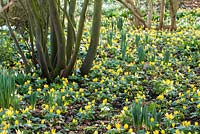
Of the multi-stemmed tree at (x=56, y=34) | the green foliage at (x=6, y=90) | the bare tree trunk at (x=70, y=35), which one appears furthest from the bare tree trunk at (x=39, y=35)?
the green foliage at (x=6, y=90)

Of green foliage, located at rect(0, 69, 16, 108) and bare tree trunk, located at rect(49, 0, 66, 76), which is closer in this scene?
green foliage, located at rect(0, 69, 16, 108)

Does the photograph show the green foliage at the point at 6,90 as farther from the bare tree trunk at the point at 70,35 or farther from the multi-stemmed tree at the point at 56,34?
the bare tree trunk at the point at 70,35

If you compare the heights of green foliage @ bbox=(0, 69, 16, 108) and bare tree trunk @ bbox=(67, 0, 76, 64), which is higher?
bare tree trunk @ bbox=(67, 0, 76, 64)

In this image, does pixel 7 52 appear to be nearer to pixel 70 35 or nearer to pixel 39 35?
pixel 70 35

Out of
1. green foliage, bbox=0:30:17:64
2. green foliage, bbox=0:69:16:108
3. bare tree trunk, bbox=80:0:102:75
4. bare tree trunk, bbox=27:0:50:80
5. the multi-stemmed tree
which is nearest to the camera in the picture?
green foliage, bbox=0:69:16:108

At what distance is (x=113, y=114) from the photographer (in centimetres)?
362

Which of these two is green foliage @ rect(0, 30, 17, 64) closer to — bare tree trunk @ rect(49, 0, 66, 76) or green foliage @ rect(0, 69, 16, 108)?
bare tree trunk @ rect(49, 0, 66, 76)

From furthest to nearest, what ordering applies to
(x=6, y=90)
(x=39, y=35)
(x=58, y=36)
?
(x=58, y=36)
(x=39, y=35)
(x=6, y=90)

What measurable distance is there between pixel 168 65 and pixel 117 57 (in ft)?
2.79

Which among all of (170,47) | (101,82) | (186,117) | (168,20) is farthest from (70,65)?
(168,20)

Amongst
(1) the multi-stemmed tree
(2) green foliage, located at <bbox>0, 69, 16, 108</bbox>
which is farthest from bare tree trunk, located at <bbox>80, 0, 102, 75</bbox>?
(2) green foliage, located at <bbox>0, 69, 16, 108</bbox>

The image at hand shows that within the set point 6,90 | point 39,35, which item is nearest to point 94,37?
point 39,35

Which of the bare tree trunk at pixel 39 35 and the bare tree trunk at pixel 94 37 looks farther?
the bare tree trunk at pixel 94 37

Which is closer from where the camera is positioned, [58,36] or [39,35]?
[39,35]
